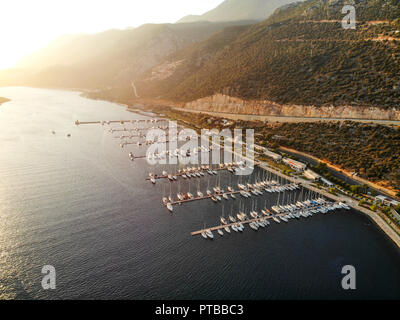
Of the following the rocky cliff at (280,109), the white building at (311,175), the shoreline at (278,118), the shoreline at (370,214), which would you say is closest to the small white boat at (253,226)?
the shoreline at (370,214)

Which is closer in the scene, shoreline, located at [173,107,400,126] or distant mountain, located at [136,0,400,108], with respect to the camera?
shoreline, located at [173,107,400,126]

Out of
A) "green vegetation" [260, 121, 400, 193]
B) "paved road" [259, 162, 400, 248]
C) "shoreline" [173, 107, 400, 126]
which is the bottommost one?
"paved road" [259, 162, 400, 248]

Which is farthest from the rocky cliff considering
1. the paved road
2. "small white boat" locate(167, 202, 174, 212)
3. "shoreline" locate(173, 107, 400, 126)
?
"small white boat" locate(167, 202, 174, 212)

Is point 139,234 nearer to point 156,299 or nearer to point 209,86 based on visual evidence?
point 156,299

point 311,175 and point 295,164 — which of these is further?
point 295,164

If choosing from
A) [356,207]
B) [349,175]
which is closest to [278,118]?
[349,175]

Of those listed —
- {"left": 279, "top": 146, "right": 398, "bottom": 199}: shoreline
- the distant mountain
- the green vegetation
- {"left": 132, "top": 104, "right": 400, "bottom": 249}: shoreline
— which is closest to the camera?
{"left": 132, "top": 104, "right": 400, "bottom": 249}: shoreline

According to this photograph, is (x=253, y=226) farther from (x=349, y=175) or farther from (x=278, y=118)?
(x=278, y=118)

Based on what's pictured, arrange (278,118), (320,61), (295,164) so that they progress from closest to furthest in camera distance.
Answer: (295,164) → (278,118) → (320,61)

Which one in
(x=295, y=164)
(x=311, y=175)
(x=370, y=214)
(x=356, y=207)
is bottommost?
(x=370, y=214)

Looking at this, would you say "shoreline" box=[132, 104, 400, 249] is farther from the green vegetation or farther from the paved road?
the green vegetation

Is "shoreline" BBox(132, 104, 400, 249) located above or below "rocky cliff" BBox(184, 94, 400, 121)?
below
